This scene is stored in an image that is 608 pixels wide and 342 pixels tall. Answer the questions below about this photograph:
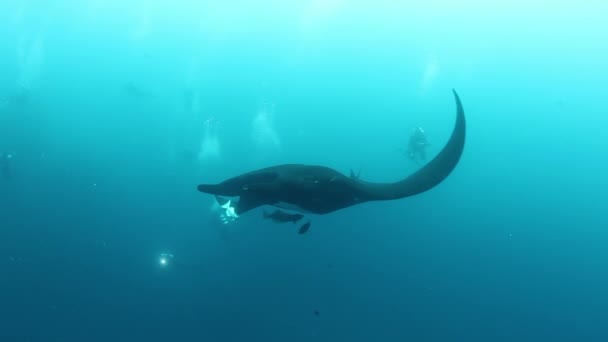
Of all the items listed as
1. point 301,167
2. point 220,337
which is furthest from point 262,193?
point 220,337

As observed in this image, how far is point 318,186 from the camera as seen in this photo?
488 cm

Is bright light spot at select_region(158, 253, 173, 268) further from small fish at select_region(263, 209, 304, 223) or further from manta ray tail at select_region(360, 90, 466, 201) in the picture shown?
manta ray tail at select_region(360, 90, 466, 201)

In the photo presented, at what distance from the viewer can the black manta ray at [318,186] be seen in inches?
190

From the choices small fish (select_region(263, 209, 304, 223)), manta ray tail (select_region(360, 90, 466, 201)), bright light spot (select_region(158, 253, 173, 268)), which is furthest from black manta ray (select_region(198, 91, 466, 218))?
bright light spot (select_region(158, 253, 173, 268))

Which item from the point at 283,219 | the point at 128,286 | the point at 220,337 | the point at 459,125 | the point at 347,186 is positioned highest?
the point at 459,125

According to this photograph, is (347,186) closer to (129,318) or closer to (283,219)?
(283,219)

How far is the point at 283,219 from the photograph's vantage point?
7.10 m

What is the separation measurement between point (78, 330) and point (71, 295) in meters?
1.47

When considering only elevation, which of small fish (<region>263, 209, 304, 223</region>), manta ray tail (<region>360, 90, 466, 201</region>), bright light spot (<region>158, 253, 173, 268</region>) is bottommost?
bright light spot (<region>158, 253, 173, 268</region>)

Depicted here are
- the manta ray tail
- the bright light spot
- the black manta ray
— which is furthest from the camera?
the bright light spot

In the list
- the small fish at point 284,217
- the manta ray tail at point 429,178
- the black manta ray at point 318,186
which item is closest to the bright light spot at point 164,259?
the small fish at point 284,217

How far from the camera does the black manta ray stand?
484 cm

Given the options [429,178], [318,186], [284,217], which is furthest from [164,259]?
[429,178]

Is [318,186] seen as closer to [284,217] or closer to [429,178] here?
[429,178]
